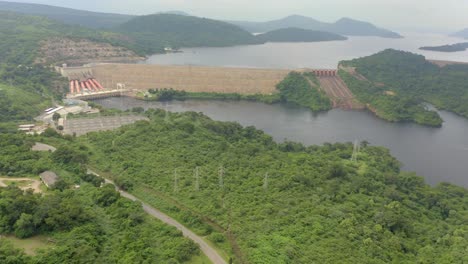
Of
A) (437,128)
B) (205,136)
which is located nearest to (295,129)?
(205,136)

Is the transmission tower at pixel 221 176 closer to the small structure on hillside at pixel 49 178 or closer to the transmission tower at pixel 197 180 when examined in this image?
the transmission tower at pixel 197 180

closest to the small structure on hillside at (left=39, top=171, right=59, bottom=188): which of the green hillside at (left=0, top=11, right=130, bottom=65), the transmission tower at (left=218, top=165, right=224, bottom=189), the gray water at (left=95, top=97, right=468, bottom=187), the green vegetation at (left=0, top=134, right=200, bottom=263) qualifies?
the green vegetation at (left=0, top=134, right=200, bottom=263)

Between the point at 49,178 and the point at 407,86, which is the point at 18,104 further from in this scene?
the point at 407,86

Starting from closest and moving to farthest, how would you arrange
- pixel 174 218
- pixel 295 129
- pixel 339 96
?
pixel 174 218 → pixel 295 129 → pixel 339 96

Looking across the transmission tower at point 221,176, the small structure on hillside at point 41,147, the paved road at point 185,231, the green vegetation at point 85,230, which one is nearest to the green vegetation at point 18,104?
the small structure on hillside at point 41,147

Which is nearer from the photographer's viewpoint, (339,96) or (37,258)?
(37,258)

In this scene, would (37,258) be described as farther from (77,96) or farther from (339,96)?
(339,96)

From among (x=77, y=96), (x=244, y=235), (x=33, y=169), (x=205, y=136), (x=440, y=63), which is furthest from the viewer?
(x=440, y=63)

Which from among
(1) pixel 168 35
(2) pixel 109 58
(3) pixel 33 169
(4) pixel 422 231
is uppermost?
(1) pixel 168 35
